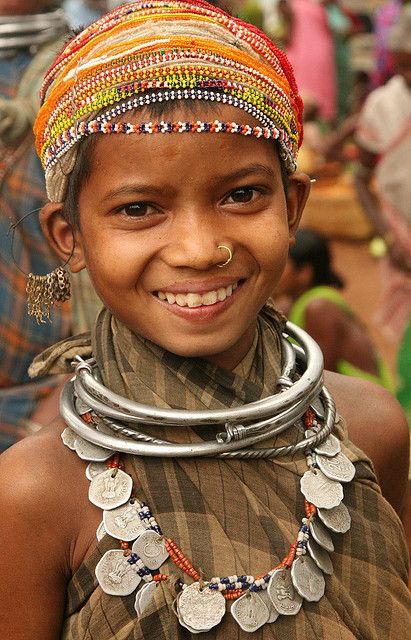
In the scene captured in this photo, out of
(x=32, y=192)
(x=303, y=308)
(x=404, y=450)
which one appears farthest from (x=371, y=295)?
(x=404, y=450)

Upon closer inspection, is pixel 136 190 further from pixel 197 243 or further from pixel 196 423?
pixel 196 423

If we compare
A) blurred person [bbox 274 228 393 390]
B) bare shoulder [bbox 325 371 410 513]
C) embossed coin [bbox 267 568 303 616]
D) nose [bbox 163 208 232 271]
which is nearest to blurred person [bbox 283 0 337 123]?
blurred person [bbox 274 228 393 390]

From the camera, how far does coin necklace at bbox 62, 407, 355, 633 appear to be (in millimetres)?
1671

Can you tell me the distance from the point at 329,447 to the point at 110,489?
1.33ft

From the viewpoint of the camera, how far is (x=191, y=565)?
1.70 m

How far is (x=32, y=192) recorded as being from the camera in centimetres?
343

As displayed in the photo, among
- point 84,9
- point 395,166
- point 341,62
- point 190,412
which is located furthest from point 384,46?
point 190,412

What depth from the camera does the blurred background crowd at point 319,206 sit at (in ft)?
11.2

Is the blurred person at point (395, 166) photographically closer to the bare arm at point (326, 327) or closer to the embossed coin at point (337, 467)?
the bare arm at point (326, 327)

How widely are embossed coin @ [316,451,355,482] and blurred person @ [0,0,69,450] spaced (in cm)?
168

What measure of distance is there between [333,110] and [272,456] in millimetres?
9615

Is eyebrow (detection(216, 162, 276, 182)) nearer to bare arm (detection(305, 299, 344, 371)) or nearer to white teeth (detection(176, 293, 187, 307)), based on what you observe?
white teeth (detection(176, 293, 187, 307))

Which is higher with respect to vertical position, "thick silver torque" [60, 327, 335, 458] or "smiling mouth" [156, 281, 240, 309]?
"smiling mouth" [156, 281, 240, 309]

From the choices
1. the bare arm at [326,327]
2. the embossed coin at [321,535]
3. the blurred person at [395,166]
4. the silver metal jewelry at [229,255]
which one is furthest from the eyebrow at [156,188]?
the blurred person at [395,166]
